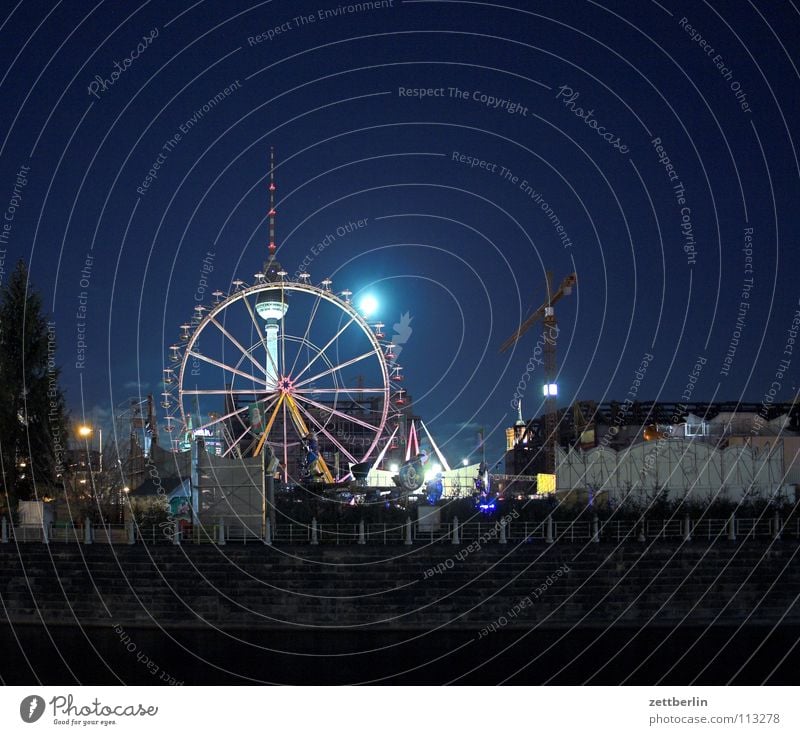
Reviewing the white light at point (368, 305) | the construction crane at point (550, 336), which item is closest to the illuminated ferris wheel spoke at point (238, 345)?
the white light at point (368, 305)

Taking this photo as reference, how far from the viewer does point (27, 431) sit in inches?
1075

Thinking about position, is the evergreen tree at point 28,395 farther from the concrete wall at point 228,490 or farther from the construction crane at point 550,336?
the construction crane at point 550,336

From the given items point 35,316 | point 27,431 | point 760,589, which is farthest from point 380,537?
point 35,316

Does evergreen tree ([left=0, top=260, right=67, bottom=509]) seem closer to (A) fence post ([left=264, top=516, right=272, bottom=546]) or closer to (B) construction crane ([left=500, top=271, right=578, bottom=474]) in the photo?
(A) fence post ([left=264, top=516, right=272, bottom=546])

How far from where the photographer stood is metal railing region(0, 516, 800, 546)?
21906 millimetres

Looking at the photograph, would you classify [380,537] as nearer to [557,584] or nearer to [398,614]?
[398,614]

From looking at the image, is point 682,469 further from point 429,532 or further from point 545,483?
point 429,532

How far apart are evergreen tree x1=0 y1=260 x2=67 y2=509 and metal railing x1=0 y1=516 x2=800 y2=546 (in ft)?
15.4

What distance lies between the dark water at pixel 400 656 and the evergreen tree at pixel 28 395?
8058 millimetres
